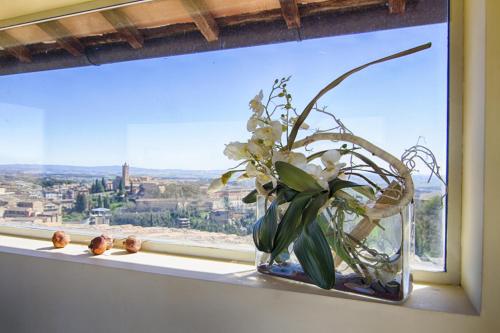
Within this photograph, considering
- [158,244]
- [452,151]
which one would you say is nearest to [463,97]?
[452,151]

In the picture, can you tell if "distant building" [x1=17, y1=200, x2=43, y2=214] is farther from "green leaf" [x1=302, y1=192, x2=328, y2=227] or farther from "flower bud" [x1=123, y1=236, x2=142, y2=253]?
"green leaf" [x1=302, y1=192, x2=328, y2=227]

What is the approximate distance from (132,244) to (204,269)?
0.31m

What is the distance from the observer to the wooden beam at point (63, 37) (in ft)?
4.22

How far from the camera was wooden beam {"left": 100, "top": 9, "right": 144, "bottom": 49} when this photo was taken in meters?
1.17

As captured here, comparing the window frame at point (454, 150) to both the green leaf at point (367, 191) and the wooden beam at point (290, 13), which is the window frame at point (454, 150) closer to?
the green leaf at point (367, 191)

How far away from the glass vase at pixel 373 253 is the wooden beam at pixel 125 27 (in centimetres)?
93

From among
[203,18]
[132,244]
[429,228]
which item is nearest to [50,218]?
[132,244]

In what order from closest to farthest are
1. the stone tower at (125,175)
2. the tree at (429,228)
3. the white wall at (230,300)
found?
the white wall at (230,300), the tree at (429,228), the stone tower at (125,175)

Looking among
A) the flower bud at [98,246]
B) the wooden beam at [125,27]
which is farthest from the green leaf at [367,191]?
the wooden beam at [125,27]

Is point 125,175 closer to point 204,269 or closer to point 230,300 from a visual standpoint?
point 204,269

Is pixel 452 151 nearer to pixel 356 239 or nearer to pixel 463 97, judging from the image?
pixel 463 97

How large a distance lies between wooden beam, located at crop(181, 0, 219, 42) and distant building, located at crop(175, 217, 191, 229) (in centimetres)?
61

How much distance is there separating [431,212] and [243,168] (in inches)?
19.8

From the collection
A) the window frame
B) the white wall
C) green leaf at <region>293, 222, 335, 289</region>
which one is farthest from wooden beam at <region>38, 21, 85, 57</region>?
the window frame
